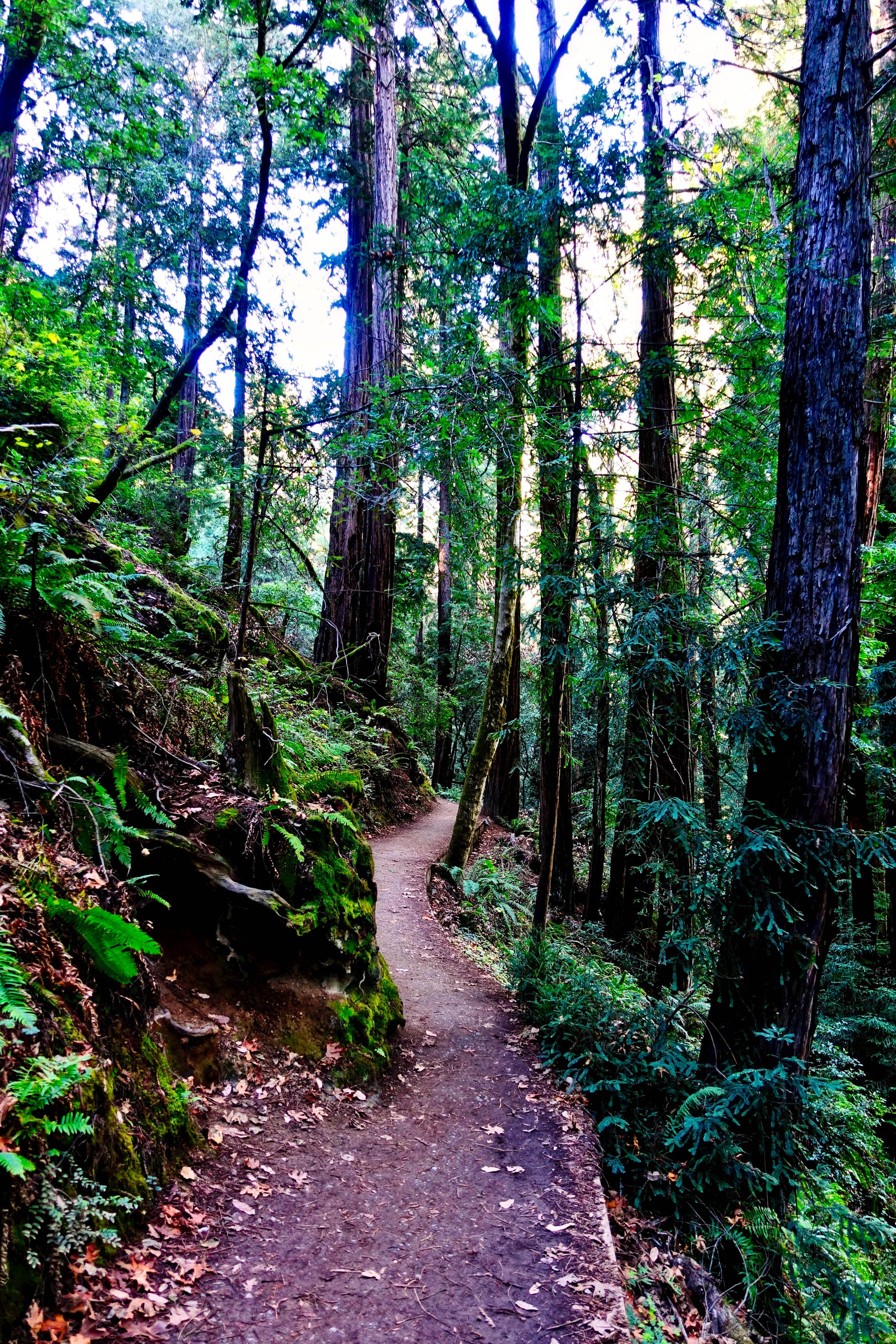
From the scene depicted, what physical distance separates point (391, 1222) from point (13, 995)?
8.27 ft

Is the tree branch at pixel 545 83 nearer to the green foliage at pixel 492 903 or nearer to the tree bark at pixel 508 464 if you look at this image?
A: the tree bark at pixel 508 464

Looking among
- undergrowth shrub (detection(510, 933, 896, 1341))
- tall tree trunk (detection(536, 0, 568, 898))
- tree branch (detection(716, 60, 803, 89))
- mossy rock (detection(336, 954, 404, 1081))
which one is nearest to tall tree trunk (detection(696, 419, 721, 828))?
tall tree trunk (detection(536, 0, 568, 898))

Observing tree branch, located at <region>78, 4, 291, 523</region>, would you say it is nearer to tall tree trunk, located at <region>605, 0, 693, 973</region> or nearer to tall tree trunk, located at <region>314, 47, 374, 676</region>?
tall tree trunk, located at <region>605, 0, 693, 973</region>

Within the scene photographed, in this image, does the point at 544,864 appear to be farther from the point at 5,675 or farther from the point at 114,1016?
the point at 5,675

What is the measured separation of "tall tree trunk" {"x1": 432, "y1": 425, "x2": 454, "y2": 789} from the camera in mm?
18781

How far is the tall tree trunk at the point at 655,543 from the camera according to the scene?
17.1 ft

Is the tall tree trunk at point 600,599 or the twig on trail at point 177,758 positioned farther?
the tall tree trunk at point 600,599

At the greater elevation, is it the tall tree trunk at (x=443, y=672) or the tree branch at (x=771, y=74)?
the tree branch at (x=771, y=74)

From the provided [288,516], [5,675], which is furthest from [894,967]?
[5,675]

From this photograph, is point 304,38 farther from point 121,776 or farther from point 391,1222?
point 391,1222

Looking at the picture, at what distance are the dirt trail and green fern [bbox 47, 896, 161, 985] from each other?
1299 mm

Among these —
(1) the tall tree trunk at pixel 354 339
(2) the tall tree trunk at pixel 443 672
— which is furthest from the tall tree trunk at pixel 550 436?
(2) the tall tree trunk at pixel 443 672

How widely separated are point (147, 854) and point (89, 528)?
2.73m

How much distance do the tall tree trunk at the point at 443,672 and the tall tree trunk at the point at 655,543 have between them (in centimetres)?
971
